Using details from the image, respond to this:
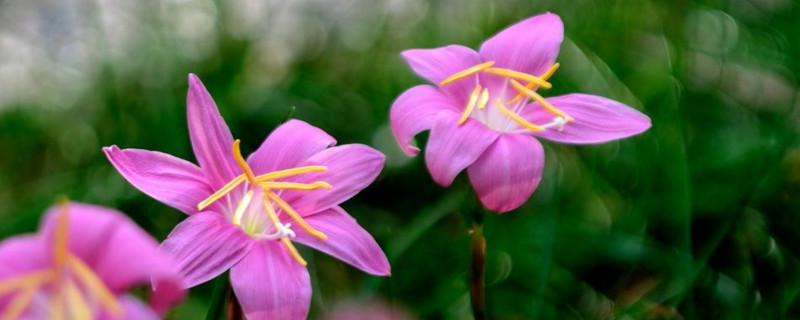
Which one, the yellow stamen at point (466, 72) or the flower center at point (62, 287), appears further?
the yellow stamen at point (466, 72)

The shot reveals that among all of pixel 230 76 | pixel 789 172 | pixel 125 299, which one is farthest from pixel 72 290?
pixel 230 76

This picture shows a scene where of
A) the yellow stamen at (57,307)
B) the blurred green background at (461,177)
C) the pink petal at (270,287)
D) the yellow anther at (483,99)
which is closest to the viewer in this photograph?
the yellow stamen at (57,307)

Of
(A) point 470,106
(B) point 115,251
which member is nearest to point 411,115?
(A) point 470,106

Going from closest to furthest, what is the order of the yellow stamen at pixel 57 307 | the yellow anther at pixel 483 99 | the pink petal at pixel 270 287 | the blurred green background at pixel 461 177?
the yellow stamen at pixel 57 307, the pink petal at pixel 270 287, the yellow anther at pixel 483 99, the blurred green background at pixel 461 177

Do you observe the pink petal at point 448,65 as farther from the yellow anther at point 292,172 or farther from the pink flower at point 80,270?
the pink flower at point 80,270

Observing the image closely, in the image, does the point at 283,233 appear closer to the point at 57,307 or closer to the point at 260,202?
the point at 260,202

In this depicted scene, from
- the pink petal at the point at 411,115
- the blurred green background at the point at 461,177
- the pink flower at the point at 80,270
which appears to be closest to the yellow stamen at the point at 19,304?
the pink flower at the point at 80,270

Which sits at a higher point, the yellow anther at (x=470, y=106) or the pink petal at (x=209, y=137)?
the pink petal at (x=209, y=137)
